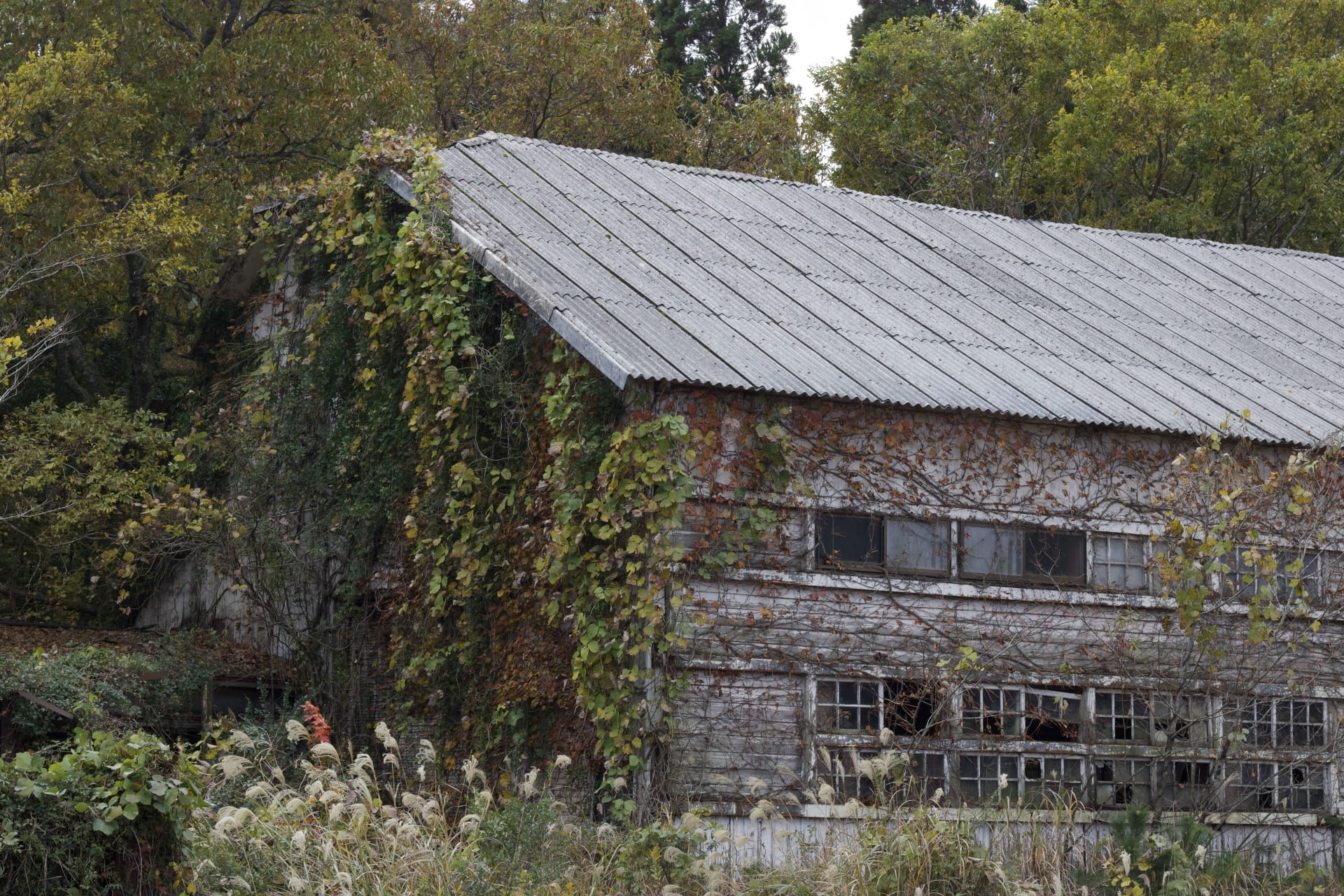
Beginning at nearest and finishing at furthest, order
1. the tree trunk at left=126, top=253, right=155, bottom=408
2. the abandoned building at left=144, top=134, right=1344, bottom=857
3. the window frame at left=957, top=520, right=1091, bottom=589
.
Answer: the abandoned building at left=144, top=134, right=1344, bottom=857, the window frame at left=957, top=520, right=1091, bottom=589, the tree trunk at left=126, top=253, right=155, bottom=408

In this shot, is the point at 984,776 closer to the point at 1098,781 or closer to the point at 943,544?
the point at 1098,781

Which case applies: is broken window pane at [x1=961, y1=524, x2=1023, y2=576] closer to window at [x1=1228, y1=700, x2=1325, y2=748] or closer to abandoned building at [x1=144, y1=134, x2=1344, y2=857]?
abandoned building at [x1=144, y1=134, x2=1344, y2=857]

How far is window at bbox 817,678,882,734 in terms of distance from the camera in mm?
10898

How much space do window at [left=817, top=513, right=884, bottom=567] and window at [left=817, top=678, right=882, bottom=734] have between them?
89cm

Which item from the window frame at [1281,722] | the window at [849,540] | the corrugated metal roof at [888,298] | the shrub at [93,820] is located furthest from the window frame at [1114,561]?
the shrub at [93,820]

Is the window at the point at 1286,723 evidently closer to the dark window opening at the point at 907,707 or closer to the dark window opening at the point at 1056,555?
the dark window opening at the point at 1056,555

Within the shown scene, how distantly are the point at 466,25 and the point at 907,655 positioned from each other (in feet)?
64.8

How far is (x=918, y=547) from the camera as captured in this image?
11359 millimetres

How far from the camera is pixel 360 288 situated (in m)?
13.6

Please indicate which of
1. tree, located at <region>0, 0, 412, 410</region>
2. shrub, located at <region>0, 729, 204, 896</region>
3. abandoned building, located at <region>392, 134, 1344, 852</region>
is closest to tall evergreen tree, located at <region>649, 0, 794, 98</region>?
tree, located at <region>0, 0, 412, 410</region>

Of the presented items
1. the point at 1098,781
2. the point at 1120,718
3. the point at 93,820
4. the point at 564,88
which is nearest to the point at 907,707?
the point at 1098,781

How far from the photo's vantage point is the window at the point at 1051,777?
11281mm

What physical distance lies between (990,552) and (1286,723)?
9.95 feet

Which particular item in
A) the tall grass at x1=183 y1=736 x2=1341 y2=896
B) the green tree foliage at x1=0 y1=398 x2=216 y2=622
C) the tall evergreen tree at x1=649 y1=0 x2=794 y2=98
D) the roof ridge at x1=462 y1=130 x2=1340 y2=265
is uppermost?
the tall evergreen tree at x1=649 y1=0 x2=794 y2=98
